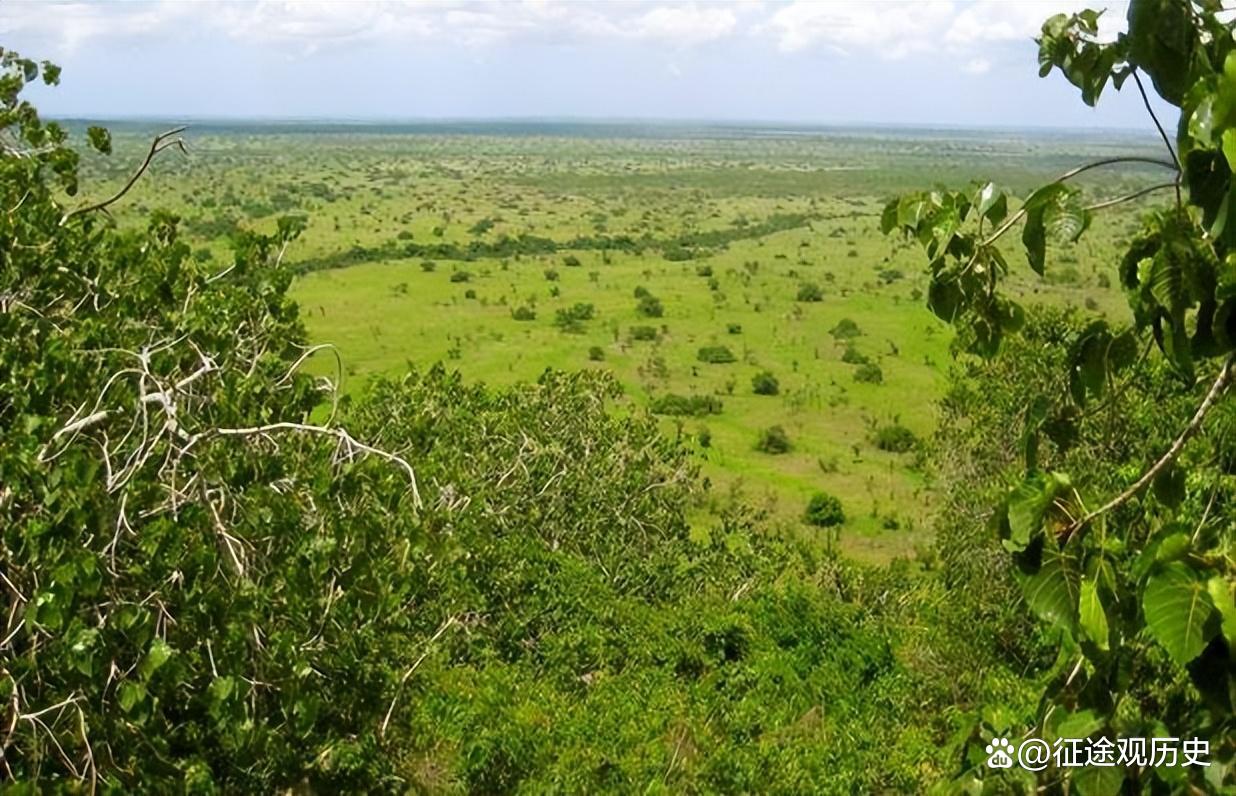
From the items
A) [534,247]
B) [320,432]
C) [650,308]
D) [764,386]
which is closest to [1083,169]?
[320,432]

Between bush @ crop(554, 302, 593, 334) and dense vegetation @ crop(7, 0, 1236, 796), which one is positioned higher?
dense vegetation @ crop(7, 0, 1236, 796)

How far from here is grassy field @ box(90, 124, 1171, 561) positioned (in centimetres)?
2555

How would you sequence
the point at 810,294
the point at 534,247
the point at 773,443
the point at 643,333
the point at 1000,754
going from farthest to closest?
the point at 534,247, the point at 810,294, the point at 643,333, the point at 773,443, the point at 1000,754

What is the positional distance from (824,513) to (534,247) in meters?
37.0

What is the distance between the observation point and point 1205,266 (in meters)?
1.55

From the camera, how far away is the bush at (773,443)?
25.9 meters

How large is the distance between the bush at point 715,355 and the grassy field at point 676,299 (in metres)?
0.21

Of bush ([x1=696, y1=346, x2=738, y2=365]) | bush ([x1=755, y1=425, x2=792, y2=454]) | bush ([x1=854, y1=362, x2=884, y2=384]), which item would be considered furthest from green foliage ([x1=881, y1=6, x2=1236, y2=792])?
bush ([x1=696, y1=346, x2=738, y2=365])

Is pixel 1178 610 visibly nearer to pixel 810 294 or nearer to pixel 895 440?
pixel 895 440

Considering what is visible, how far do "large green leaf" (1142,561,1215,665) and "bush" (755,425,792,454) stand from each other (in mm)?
24618

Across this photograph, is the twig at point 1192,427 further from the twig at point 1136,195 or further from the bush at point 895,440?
the bush at point 895,440

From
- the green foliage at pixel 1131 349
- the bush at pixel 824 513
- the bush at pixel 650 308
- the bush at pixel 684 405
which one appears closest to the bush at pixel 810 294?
the bush at pixel 650 308

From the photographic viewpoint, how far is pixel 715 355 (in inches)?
1324

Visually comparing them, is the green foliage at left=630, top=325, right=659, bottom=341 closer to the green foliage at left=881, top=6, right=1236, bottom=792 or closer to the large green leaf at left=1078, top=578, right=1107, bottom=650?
the green foliage at left=881, top=6, right=1236, bottom=792
